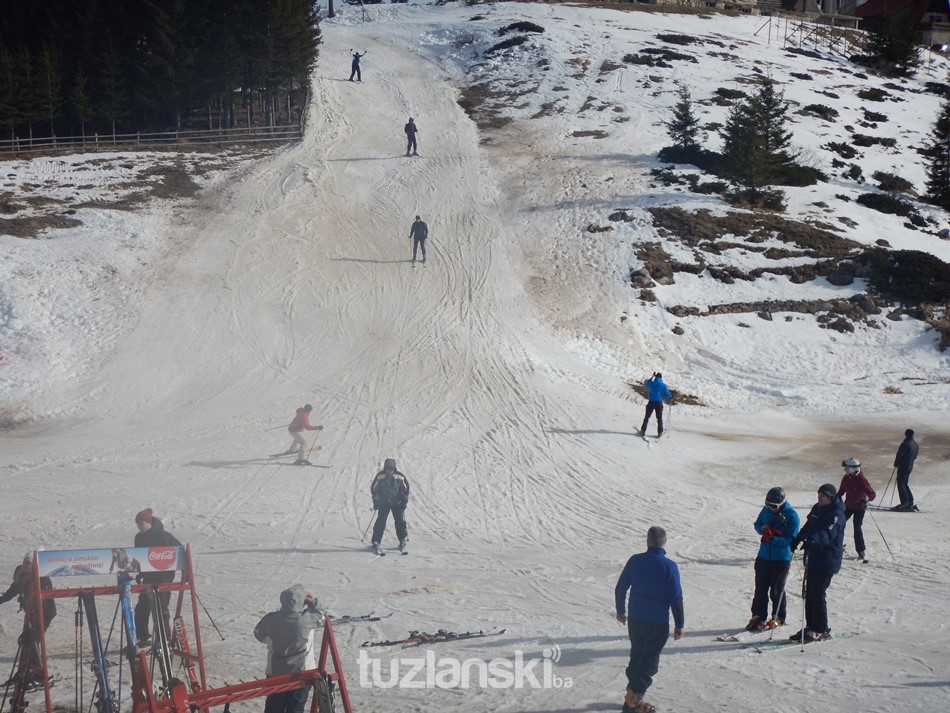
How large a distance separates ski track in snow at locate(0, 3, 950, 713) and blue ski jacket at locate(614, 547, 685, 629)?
32.9 inches

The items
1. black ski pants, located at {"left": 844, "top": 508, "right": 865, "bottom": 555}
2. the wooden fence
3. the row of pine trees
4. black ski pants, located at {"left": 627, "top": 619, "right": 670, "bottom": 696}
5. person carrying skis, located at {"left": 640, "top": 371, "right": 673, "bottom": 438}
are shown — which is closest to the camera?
black ski pants, located at {"left": 627, "top": 619, "right": 670, "bottom": 696}

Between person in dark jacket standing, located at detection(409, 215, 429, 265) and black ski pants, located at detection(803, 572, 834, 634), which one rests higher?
person in dark jacket standing, located at detection(409, 215, 429, 265)

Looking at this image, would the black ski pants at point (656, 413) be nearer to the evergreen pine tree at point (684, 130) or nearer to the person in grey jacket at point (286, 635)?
the person in grey jacket at point (286, 635)

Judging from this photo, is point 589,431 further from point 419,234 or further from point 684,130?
point 684,130

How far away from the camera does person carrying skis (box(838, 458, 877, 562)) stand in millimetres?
11117

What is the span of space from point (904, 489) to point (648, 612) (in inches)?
341

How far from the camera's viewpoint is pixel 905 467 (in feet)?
45.2

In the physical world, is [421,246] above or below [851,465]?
above

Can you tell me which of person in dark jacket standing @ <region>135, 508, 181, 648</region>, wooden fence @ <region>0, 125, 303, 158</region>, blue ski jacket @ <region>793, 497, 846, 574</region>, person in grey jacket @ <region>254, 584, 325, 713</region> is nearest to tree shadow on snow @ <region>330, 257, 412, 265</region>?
wooden fence @ <region>0, 125, 303, 158</region>

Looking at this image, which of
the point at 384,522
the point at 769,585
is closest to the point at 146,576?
the point at 384,522

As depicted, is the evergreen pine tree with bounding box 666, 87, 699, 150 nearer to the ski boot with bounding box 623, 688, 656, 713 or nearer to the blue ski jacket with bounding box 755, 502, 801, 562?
the blue ski jacket with bounding box 755, 502, 801, 562

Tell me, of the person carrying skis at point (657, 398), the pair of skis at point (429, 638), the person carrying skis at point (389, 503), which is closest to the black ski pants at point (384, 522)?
the person carrying skis at point (389, 503)

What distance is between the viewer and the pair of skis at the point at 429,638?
867 cm

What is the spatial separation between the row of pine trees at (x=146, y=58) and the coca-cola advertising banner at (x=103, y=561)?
1446 inches
